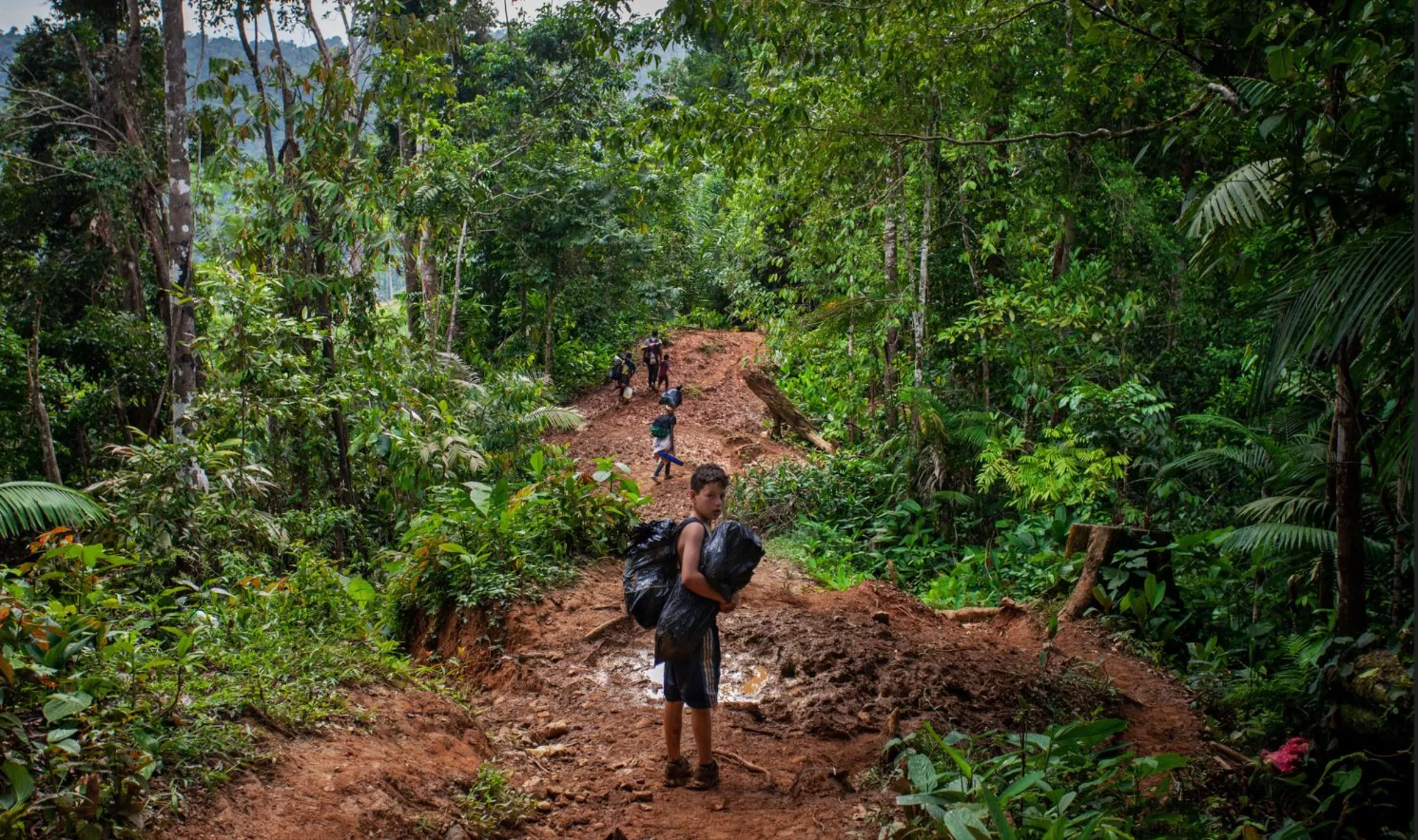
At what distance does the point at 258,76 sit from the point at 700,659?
30.9 feet

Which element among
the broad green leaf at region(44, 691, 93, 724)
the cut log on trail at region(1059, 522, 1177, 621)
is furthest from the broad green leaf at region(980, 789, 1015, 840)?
the cut log on trail at region(1059, 522, 1177, 621)

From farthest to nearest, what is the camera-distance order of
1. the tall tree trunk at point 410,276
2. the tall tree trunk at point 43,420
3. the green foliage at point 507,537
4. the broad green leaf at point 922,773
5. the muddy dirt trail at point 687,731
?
the tall tree trunk at point 410,276, the tall tree trunk at point 43,420, the green foliage at point 507,537, the muddy dirt trail at point 687,731, the broad green leaf at point 922,773

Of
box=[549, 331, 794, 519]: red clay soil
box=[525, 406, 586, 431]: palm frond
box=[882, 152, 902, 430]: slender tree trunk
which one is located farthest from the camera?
box=[549, 331, 794, 519]: red clay soil

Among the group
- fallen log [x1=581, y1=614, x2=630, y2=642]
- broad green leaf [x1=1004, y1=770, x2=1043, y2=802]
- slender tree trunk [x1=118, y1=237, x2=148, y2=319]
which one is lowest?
fallen log [x1=581, y1=614, x2=630, y2=642]

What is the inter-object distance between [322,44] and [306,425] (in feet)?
19.8

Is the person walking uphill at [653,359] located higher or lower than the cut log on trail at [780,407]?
higher

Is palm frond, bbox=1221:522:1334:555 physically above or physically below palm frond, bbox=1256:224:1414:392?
below

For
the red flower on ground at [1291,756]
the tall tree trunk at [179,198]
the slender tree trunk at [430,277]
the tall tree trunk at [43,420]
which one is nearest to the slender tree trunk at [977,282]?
the red flower on ground at [1291,756]

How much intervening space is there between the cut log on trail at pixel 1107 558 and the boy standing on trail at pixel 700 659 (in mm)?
3519

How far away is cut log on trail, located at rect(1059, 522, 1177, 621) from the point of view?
256 inches

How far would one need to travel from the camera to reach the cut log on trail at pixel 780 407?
14.1m

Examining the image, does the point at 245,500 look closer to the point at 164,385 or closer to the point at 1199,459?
the point at 164,385

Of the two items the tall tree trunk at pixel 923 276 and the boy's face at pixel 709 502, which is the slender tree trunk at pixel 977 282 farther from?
the boy's face at pixel 709 502

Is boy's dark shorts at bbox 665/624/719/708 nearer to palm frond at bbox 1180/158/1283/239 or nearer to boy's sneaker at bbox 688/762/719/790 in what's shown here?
boy's sneaker at bbox 688/762/719/790
